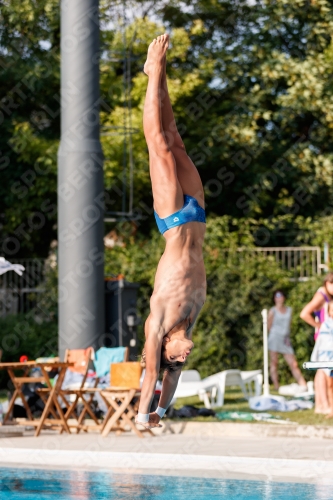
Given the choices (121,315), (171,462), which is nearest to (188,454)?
(171,462)

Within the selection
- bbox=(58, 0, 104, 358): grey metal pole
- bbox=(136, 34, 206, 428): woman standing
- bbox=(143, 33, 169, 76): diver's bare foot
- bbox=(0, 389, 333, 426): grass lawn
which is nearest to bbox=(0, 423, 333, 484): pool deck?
bbox=(0, 389, 333, 426): grass lawn

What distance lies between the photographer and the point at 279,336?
653 inches

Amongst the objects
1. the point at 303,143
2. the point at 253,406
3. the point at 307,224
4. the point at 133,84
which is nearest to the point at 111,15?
the point at 133,84

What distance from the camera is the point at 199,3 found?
2480 centimetres

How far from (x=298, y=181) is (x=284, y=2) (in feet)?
13.9

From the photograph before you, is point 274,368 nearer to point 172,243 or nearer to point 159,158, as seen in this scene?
point 172,243

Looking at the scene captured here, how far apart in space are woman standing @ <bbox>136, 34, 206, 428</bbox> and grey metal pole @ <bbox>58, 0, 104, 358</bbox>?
29.7ft

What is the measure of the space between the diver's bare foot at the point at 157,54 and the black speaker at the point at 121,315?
A: 930cm

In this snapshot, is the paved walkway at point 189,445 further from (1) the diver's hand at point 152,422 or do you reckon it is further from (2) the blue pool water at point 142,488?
(1) the diver's hand at point 152,422

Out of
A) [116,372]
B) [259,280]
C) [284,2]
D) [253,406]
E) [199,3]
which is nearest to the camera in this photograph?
[116,372]

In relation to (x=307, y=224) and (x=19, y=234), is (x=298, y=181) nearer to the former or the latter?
(x=307, y=224)

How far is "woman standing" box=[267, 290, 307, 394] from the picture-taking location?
16.5 m

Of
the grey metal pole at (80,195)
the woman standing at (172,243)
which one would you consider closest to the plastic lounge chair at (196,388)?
the grey metal pole at (80,195)

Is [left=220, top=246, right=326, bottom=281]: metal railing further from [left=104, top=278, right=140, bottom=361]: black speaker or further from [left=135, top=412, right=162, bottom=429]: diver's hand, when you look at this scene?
[left=135, top=412, right=162, bottom=429]: diver's hand
